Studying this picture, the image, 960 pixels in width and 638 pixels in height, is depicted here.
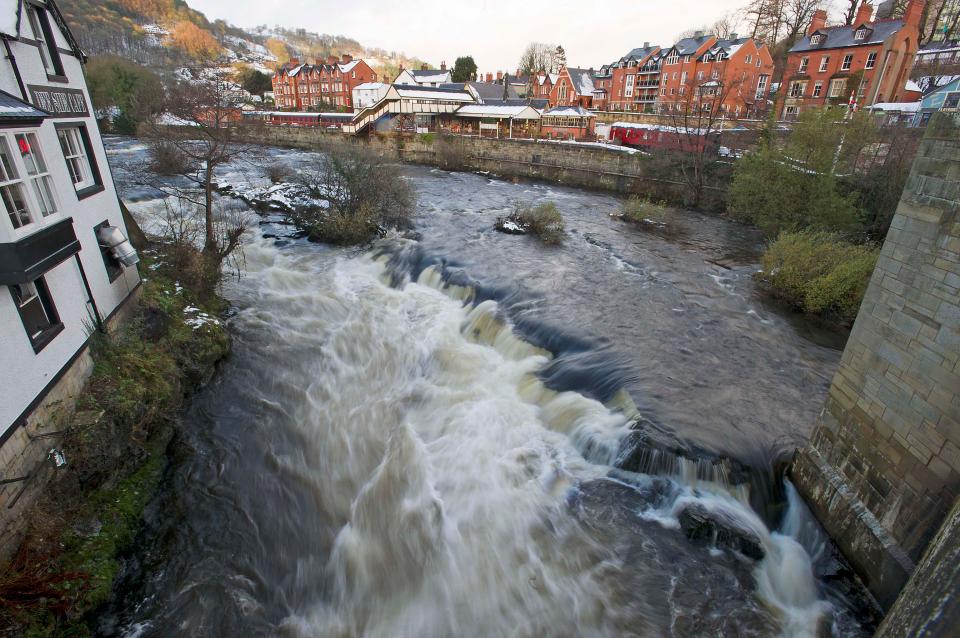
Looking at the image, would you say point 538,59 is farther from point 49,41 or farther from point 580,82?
point 49,41

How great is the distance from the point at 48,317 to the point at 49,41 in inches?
230

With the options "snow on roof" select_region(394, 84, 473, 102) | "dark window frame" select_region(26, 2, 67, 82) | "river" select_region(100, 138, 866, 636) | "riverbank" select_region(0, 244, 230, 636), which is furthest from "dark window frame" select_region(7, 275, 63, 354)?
"snow on roof" select_region(394, 84, 473, 102)

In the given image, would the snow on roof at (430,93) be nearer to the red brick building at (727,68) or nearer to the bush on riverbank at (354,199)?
the red brick building at (727,68)

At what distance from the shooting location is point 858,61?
39562 millimetres

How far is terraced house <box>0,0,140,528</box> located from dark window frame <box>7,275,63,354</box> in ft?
0.05

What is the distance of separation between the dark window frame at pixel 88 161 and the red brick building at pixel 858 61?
44752 millimetres

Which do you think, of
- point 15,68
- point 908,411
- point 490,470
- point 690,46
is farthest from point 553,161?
point 908,411

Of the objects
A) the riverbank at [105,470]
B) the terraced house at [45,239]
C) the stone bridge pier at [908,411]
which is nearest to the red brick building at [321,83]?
the terraced house at [45,239]

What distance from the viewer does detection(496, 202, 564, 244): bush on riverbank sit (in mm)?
22203

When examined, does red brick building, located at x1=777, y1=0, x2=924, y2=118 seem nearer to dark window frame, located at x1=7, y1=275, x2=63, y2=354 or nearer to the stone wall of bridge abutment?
the stone wall of bridge abutment

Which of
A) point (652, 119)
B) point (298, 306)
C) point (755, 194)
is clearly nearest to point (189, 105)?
point (298, 306)

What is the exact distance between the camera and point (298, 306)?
15.9 meters

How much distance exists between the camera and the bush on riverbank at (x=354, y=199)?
21.2m

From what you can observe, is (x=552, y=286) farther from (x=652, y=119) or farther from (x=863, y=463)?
(x=652, y=119)
